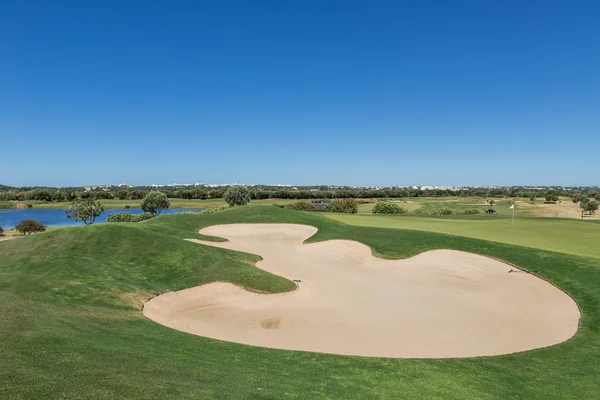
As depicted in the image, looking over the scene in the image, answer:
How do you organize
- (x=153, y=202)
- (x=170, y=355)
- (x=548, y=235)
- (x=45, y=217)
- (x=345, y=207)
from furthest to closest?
(x=45, y=217)
(x=153, y=202)
(x=345, y=207)
(x=548, y=235)
(x=170, y=355)

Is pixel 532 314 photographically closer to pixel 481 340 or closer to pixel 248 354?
pixel 481 340

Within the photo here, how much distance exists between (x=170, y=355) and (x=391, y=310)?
10.6 m

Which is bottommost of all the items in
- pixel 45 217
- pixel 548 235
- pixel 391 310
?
pixel 45 217

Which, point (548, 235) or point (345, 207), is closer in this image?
point (548, 235)

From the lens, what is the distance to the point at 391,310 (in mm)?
16531

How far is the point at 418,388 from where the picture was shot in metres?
8.94

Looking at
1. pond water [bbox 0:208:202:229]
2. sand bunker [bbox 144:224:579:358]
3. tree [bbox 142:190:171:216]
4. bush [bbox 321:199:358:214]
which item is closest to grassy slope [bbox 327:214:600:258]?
sand bunker [bbox 144:224:579:358]

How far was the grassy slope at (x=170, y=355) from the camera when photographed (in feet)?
22.5

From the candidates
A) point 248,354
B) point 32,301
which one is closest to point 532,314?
point 248,354

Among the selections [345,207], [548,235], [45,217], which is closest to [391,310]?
[548,235]

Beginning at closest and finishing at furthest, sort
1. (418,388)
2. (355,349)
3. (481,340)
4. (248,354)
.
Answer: (418,388) → (248,354) → (355,349) → (481,340)

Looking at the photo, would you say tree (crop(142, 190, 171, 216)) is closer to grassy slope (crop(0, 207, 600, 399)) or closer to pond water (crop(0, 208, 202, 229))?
pond water (crop(0, 208, 202, 229))

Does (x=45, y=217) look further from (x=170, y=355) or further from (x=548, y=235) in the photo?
(x=548, y=235)

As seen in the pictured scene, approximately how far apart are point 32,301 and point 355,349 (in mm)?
11262
